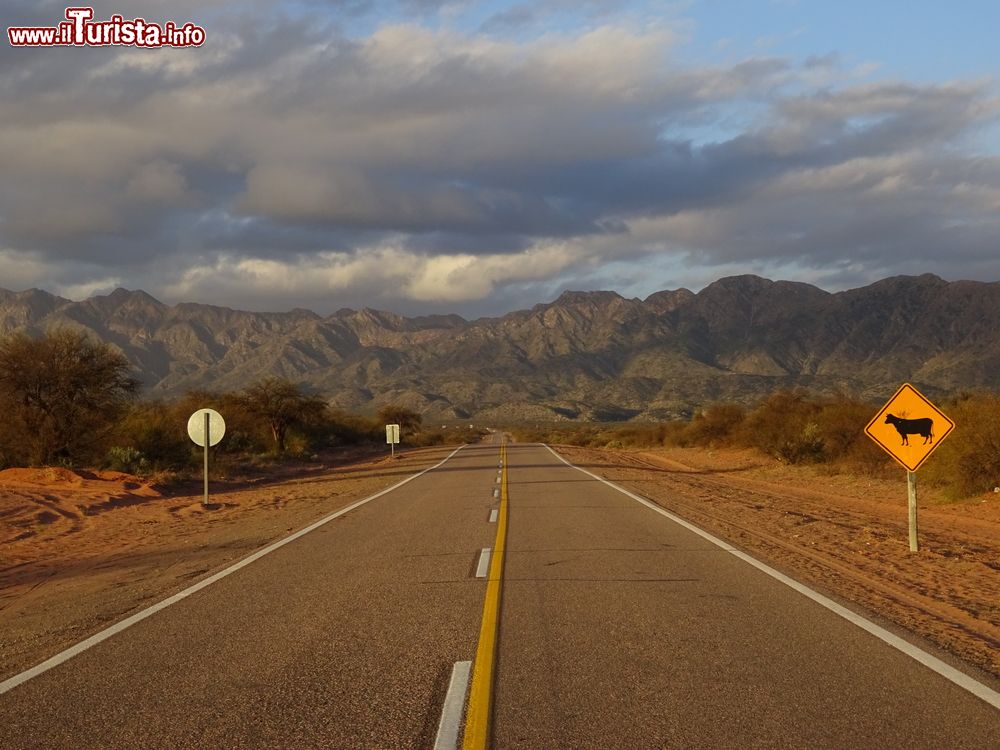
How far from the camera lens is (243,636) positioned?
323 inches

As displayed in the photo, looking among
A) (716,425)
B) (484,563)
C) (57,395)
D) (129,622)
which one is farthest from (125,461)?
(716,425)

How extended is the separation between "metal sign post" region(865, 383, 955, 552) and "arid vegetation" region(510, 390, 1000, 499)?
39.6 ft

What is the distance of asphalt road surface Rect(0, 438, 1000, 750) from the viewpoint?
224 inches

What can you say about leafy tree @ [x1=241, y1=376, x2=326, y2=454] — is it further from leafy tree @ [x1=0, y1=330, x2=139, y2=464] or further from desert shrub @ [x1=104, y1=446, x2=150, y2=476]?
leafy tree @ [x1=0, y1=330, x2=139, y2=464]

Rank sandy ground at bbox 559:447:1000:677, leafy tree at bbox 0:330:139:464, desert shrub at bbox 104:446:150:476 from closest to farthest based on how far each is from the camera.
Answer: sandy ground at bbox 559:447:1000:677
leafy tree at bbox 0:330:139:464
desert shrub at bbox 104:446:150:476

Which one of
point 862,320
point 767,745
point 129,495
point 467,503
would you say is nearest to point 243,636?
point 767,745

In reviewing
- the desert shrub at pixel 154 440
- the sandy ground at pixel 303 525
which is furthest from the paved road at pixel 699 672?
the desert shrub at pixel 154 440

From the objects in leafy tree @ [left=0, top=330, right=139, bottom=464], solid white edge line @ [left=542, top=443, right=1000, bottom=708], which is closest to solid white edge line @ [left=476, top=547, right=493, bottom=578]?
solid white edge line @ [left=542, top=443, right=1000, bottom=708]

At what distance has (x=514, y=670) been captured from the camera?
695 centimetres

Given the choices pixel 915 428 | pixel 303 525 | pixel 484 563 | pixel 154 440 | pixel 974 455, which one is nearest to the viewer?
pixel 484 563

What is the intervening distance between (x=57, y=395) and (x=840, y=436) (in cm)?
2912

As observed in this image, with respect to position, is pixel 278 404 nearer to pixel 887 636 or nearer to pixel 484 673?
pixel 887 636

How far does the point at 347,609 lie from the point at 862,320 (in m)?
202

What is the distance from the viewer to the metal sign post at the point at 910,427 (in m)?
13.2
